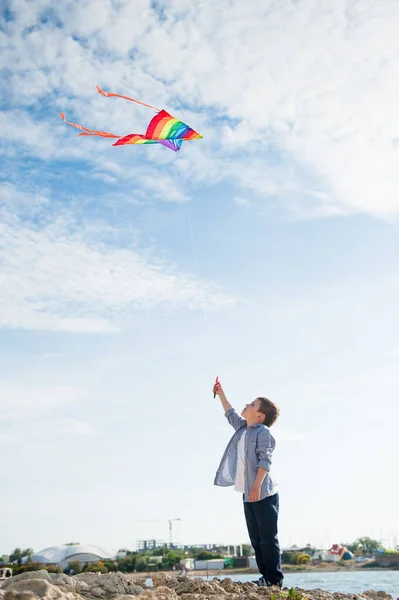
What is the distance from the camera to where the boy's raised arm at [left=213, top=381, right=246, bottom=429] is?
7.10 m

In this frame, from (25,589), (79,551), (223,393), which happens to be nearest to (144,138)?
(223,393)

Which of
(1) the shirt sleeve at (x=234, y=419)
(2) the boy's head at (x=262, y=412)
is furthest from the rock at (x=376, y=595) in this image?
(1) the shirt sleeve at (x=234, y=419)

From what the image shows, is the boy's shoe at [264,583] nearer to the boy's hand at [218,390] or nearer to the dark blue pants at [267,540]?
the dark blue pants at [267,540]

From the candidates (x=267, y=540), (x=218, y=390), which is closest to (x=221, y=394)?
(x=218, y=390)

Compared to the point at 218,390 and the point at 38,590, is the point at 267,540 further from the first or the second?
the point at 38,590

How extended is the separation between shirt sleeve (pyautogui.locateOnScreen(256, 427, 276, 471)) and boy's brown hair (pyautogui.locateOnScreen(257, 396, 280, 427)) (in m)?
0.29

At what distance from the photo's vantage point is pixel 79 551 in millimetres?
101438

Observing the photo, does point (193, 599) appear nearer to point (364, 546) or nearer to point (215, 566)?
point (215, 566)

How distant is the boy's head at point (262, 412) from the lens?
6801mm

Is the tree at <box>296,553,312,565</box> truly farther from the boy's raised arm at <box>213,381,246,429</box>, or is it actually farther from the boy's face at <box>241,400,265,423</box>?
the boy's face at <box>241,400,265,423</box>

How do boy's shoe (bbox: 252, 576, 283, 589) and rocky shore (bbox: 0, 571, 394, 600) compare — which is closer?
rocky shore (bbox: 0, 571, 394, 600)

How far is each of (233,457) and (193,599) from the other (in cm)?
193

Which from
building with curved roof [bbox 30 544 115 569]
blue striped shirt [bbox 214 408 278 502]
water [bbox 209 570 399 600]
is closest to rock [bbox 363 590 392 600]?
water [bbox 209 570 399 600]

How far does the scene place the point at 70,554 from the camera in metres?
101
